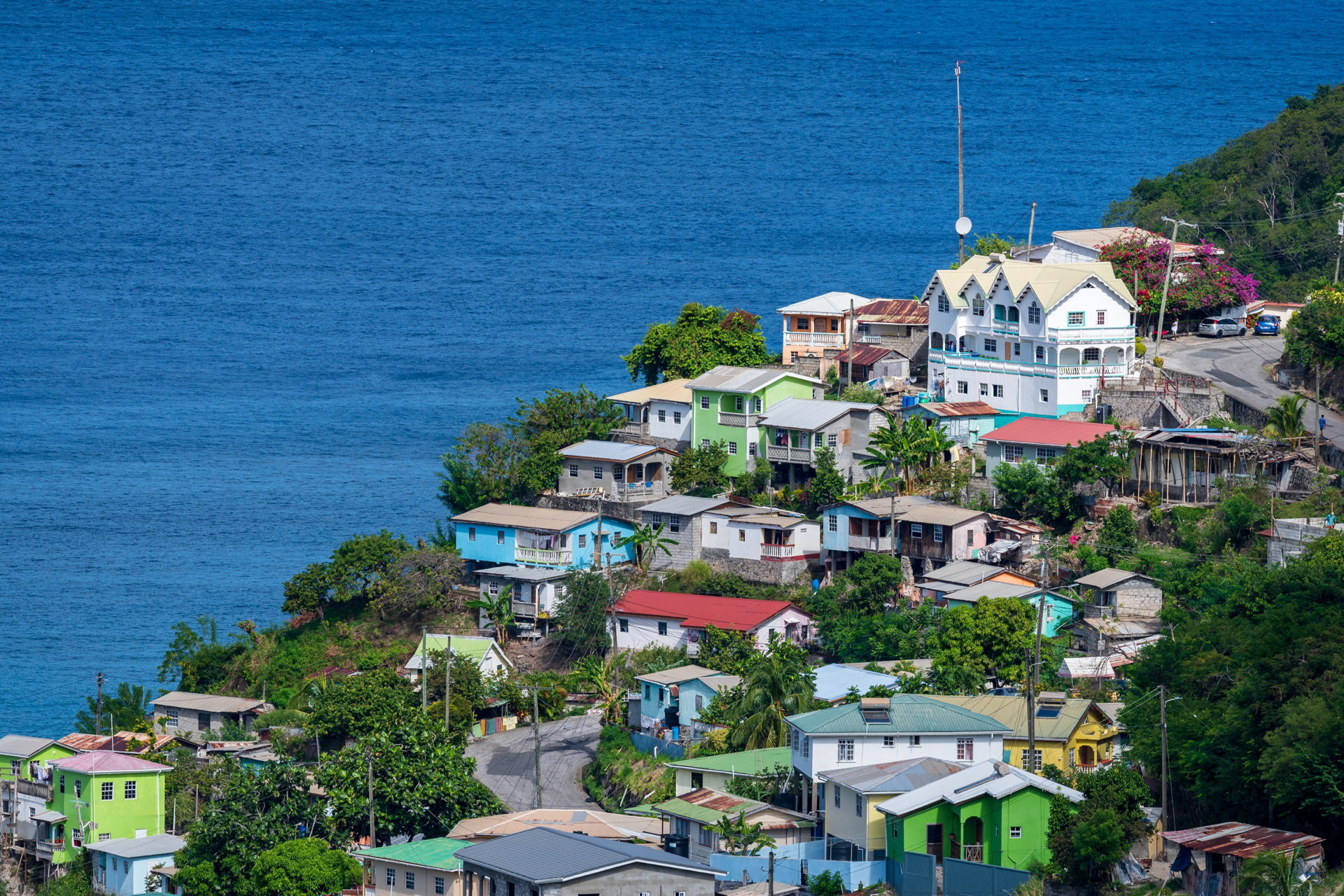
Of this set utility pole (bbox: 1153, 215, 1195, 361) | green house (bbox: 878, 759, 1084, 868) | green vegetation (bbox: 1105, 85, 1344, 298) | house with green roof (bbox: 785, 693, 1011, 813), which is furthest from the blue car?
green house (bbox: 878, 759, 1084, 868)

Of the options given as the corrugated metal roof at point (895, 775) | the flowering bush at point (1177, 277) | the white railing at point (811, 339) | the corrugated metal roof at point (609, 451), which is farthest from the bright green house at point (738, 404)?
the corrugated metal roof at point (895, 775)

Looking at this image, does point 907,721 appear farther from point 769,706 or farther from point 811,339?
point 811,339

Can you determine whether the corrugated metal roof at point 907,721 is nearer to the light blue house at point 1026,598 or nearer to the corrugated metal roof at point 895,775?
the corrugated metal roof at point 895,775

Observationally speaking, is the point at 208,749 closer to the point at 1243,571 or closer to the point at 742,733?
Answer: the point at 742,733

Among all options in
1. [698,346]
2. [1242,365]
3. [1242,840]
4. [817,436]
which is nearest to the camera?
[1242,840]

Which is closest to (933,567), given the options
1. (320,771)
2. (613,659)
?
(613,659)

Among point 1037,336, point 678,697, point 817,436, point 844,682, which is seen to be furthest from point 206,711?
point 1037,336
